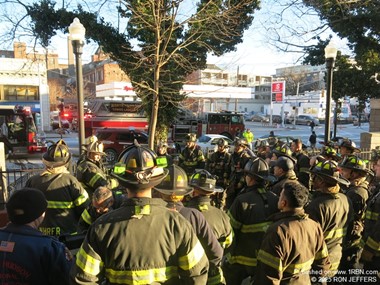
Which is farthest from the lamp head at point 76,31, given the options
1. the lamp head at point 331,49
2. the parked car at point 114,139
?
the parked car at point 114,139

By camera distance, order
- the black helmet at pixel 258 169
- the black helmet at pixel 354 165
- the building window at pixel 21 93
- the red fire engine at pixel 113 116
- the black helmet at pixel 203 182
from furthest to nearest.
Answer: the building window at pixel 21 93, the red fire engine at pixel 113 116, the black helmet at pixel 354 165, the black helmet at pixel 258 169, the black helmet at pixel 203 182

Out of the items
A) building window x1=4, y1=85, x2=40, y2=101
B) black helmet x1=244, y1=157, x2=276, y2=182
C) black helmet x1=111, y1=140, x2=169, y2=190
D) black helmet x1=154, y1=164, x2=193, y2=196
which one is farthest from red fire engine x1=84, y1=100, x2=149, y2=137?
black helmet x1=111, y1=140, x2=169, y2=190

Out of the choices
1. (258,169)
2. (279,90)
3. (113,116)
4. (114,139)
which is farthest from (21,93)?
(258,169)

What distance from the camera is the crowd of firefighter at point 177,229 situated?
6.54 ft

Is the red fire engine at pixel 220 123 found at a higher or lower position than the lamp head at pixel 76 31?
lower

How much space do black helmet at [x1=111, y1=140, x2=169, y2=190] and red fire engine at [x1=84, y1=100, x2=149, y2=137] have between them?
63.1 ft

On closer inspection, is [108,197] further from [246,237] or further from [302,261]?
[302,261]

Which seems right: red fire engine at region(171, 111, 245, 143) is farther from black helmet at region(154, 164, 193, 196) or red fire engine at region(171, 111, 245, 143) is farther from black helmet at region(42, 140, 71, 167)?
black helmet at region(154, 164, 193, 196)

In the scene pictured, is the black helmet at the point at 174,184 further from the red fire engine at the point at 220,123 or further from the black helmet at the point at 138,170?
the red fire engine at the point at 220,123

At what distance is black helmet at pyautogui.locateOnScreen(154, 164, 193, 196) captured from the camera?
106 inches

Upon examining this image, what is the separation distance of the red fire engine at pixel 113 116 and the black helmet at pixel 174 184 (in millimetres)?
18675

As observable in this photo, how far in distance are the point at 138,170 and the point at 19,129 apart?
1686 centimetres

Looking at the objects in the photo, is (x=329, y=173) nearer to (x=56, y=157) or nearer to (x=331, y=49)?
(x=56, y=157)

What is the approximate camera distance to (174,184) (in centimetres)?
277
